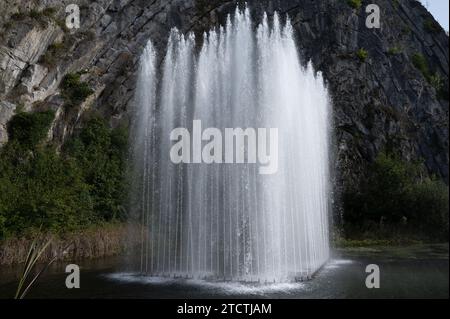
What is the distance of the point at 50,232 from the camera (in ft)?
63.5

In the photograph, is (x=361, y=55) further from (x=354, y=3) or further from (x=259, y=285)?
(x=259, y=285)

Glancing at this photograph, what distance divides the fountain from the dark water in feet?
2.88

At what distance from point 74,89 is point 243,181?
19047 millimetres

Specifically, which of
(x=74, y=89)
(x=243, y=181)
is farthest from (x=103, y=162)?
(x=243, y=181)

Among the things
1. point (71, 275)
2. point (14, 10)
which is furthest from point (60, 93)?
point (71, 275)

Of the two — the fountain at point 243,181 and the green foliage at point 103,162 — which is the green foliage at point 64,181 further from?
the fountain at point 243,181

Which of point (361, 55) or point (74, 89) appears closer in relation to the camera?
point (74, 89)

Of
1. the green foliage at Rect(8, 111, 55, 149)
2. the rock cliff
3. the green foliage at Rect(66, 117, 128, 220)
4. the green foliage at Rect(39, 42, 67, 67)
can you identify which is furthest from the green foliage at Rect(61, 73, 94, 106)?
the green foliage at Rect(8, 111, 55, 149)

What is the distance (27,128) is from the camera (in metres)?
26.0

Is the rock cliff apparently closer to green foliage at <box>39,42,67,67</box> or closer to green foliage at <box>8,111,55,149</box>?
green foliage at <box>39,42,67,67</box>

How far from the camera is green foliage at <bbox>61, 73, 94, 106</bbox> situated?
2931 cm

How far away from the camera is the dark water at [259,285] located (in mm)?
11609
